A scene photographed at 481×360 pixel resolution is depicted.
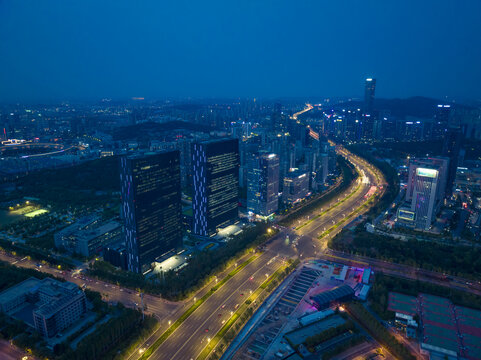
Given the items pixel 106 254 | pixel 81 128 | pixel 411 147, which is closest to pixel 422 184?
pixel 106 254

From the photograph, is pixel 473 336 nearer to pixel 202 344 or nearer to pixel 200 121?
pixel 202 344

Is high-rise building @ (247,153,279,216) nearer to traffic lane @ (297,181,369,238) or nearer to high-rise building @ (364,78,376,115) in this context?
traffic lane @ (297,181,369,238)

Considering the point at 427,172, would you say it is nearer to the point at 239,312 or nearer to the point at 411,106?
the point at 239,312

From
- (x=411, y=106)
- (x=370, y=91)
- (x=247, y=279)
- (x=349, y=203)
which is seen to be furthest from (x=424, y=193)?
(x=411, y=106)

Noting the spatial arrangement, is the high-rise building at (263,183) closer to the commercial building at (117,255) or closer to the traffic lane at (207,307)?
the traffic lane at (207,307)

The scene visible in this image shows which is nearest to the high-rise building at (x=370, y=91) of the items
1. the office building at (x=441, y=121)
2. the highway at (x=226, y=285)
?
the office building at (x=441, y=121)

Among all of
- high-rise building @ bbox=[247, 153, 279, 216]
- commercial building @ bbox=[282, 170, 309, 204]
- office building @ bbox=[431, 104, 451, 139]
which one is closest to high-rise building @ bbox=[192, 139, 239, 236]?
high-rise building @ bbox=[247, 153, 279, 216]
